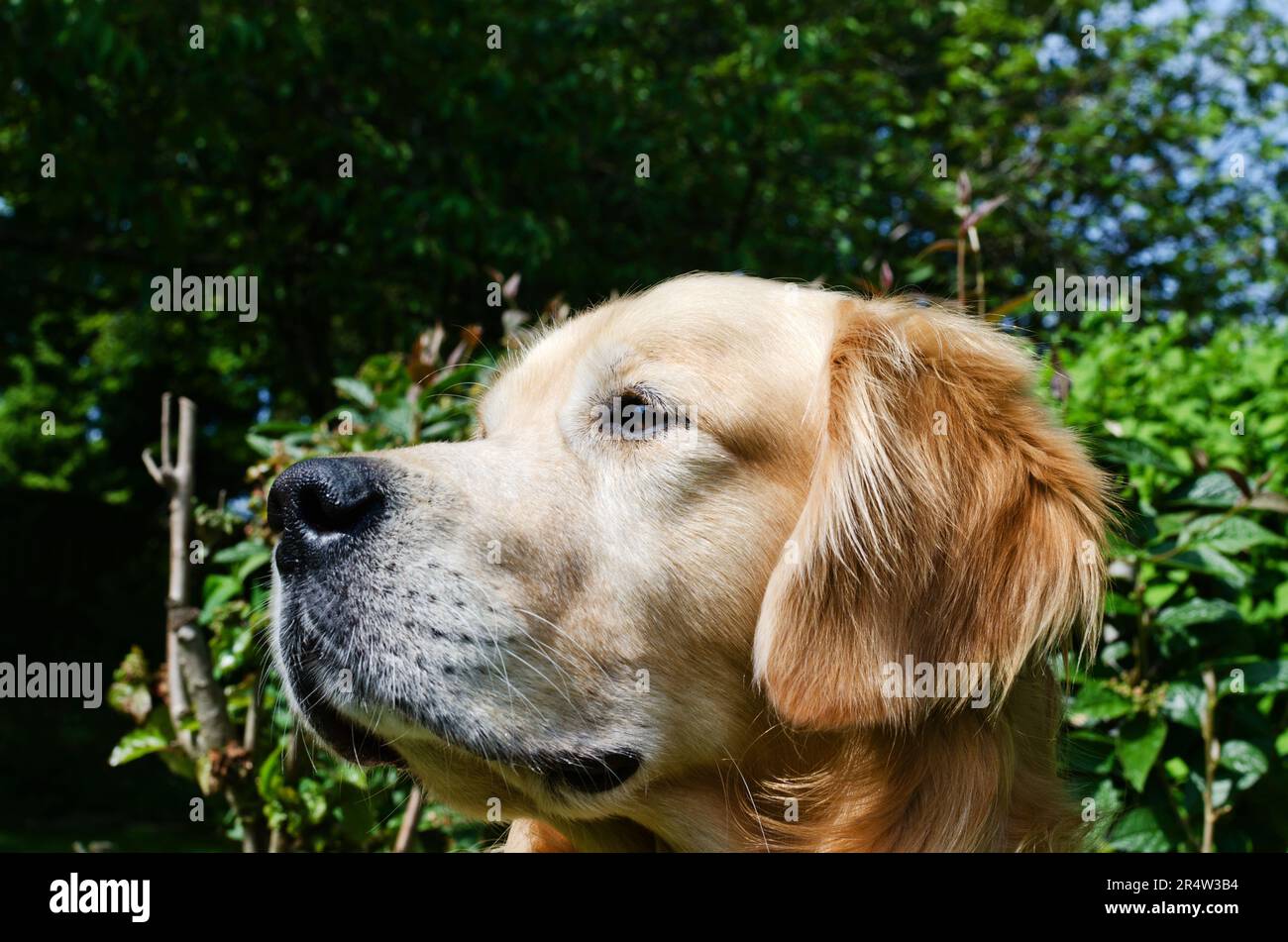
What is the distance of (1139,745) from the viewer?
10.6 ft

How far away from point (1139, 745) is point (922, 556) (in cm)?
129

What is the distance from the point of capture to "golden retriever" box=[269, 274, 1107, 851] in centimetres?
230

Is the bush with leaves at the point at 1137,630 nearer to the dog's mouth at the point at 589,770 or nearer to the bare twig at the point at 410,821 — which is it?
the bare twig at the point at 410,821

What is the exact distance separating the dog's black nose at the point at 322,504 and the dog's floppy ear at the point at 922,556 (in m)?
0.90

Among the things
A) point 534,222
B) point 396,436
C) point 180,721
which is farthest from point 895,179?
point 180,721

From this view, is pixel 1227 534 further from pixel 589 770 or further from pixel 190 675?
pixel 190 675

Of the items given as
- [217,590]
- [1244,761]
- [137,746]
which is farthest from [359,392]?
[1244,761]

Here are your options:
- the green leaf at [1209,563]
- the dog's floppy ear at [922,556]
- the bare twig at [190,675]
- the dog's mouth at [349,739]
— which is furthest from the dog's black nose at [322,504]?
the green leaf at [1209,563]

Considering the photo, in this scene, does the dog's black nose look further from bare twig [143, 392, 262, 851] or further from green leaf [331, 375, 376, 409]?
green leaf [331, 375, 376, 409]

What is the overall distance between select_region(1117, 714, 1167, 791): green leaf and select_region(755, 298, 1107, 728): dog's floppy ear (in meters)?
0.86

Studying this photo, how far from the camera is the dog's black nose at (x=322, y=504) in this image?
7.52ft

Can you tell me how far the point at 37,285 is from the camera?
44.1ft

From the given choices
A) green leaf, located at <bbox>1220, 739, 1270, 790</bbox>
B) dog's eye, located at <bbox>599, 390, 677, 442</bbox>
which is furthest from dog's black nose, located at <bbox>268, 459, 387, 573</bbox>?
green leaf, located at <bbox>1220, 739, 1270, 790</bbox>

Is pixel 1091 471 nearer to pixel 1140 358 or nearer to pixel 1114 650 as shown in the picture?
pixel 1114 650
